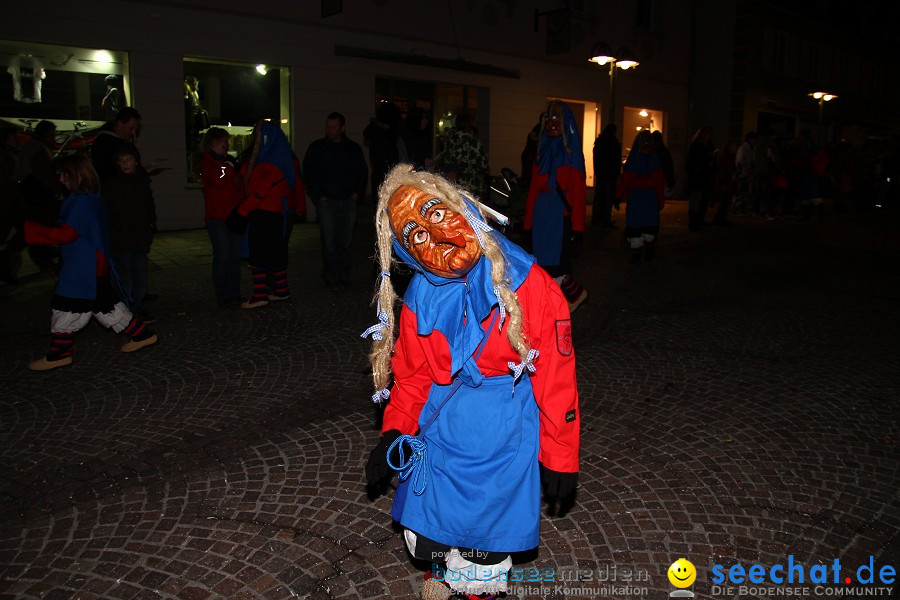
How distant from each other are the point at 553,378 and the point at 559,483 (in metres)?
0.34

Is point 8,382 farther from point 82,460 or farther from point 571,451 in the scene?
point 571,451

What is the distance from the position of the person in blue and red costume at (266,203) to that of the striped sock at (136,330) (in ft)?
5.24

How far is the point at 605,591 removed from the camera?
9.63ft

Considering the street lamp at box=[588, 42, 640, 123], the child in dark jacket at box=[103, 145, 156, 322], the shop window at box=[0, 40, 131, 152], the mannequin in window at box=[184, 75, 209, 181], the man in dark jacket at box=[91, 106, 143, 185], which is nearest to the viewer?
the child in dark jacket at box=[103, 145, 156, 322]

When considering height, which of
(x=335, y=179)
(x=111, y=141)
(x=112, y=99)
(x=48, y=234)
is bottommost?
(x=48, y=234)

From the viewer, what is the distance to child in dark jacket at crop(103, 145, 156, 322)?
6562 millimetres

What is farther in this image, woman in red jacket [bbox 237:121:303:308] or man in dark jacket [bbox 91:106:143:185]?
woman in red jacket [bbox 237:121:303:308]

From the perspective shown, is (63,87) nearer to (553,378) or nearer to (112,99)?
(112,99)

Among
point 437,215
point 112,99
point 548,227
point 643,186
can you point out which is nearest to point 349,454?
point 437,215

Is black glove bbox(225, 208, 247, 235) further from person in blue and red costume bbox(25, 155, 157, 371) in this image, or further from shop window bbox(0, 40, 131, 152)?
shop window bbox(0, 40, 131, 152)

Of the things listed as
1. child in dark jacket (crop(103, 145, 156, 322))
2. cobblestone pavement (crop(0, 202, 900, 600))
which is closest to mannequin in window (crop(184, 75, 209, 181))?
cobblestone pavement (crop(0, 202, 900, 600))

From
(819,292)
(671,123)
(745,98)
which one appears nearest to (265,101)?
(819,292)

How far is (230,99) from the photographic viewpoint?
1399cm

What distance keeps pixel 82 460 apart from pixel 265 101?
11645mm
